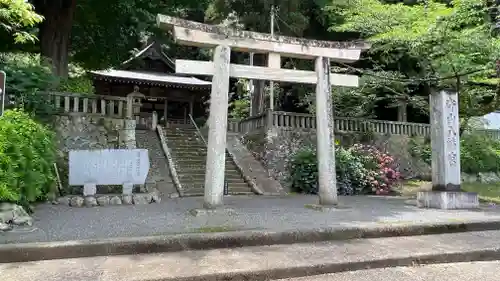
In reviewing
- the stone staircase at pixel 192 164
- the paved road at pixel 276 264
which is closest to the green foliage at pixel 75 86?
the stone staircase at pixel 192 164

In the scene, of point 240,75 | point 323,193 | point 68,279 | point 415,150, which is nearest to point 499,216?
point 323,193

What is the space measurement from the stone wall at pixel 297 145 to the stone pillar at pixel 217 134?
6230mm

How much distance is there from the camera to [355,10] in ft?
44.3

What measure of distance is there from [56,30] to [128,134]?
4.39 meters

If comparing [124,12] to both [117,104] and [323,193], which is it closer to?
[117,104]

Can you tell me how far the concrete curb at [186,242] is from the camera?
14.5 ft

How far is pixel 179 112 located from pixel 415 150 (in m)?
12.5

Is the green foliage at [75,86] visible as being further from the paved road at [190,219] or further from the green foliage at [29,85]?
the paved road at [190,219]

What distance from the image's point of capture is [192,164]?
13070mm

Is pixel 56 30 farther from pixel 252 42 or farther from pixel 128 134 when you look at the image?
pixel 252 42

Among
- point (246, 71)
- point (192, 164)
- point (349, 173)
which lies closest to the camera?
point (246, 71)

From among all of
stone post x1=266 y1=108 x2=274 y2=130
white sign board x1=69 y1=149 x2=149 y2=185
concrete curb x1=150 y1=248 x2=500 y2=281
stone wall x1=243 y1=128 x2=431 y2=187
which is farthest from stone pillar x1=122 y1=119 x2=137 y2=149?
concrete curb x1=150 y1=248 x2=500 y2=281

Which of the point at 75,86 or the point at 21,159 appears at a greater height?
the point at 75,86

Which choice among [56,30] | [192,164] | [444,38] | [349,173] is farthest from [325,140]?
[56,30]
